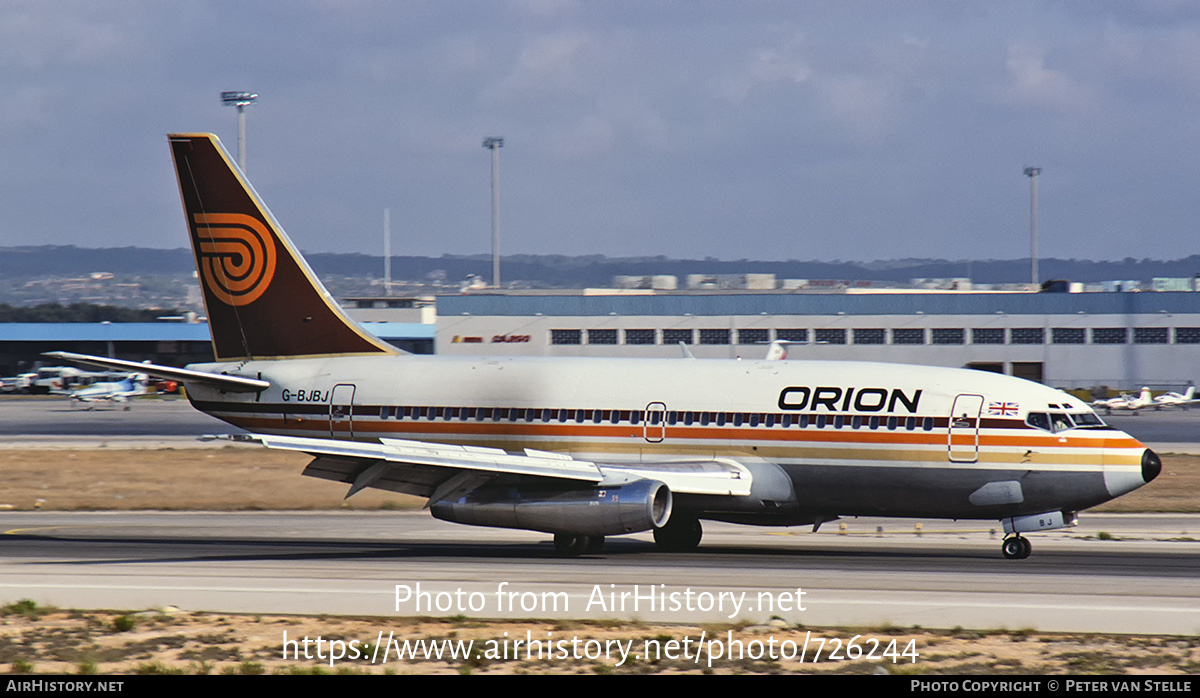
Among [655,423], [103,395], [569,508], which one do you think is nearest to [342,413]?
[569,508]

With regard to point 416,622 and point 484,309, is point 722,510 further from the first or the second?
point 484,309

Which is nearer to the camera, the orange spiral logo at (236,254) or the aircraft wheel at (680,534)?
the aircraft wheel at (680,534)

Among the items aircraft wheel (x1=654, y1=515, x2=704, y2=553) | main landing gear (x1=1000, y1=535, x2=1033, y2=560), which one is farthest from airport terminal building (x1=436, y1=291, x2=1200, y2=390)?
main landing gear (x1=1000, y1=535, x2=1033, y2=560)

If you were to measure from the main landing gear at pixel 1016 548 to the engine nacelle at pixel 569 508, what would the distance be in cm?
735

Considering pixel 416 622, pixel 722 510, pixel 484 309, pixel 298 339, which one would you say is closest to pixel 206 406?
pixel 298 339

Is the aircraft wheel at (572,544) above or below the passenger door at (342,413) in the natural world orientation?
below

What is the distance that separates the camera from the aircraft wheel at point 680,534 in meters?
31.0

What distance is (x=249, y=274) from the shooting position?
117ft

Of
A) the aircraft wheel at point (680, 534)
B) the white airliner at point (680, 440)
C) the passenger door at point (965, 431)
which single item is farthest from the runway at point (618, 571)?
the passenger door at point (965, 431)

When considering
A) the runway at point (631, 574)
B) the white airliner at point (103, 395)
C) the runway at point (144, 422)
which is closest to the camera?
the runway at point (631, 574)

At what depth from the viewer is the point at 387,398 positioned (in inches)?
1300

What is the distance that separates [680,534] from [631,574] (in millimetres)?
5344

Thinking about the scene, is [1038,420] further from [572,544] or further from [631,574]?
[572,544]

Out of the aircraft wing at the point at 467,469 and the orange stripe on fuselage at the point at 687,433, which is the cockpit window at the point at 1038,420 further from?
the aircraft wing at the point at 467,469
